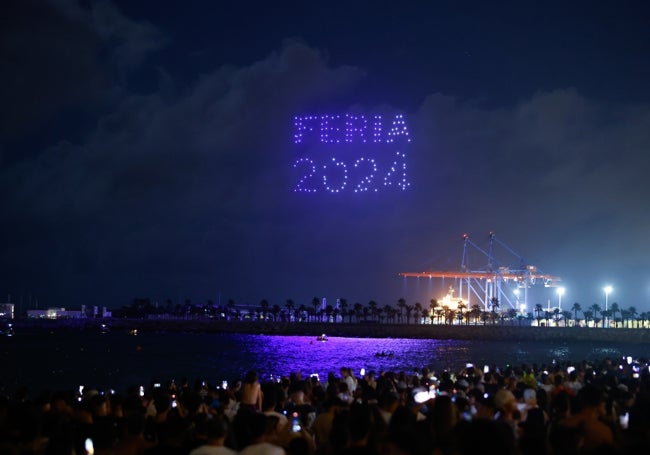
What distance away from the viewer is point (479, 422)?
5.15 metres

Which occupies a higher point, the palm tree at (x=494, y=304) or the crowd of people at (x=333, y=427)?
the crowd of people at (x=333, y=427)

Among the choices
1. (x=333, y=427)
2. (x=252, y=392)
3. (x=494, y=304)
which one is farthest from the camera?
(x=494, y=304)

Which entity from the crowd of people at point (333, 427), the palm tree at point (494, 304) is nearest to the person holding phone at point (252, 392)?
the crowd of people at point (333, 427)

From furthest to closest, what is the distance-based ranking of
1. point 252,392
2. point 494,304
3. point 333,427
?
point 494,304, point 252,392, point 333,427

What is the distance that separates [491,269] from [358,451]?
644 feet

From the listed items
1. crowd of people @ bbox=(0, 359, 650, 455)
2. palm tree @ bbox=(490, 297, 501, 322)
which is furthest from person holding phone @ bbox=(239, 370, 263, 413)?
palm tree @ bbox=(490, 297, 501, 322)

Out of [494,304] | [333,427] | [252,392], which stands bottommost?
[494,304]

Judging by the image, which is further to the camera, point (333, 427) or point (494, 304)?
point (494, 304)

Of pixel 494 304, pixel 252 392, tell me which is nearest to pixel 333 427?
pixel 252 392

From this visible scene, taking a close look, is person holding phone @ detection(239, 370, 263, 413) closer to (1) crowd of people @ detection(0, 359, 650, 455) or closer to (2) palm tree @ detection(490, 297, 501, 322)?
(1) crowd of people @ detection(0, 359, 650, 455)

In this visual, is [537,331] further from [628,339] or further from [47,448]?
[47,448]

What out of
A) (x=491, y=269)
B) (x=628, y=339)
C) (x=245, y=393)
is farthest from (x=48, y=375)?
(x=491, y=269)

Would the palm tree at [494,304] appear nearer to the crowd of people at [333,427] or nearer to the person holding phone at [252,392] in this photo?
the person holding phone at [252,392]

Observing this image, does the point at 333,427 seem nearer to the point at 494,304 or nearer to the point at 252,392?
the point at 252,392
